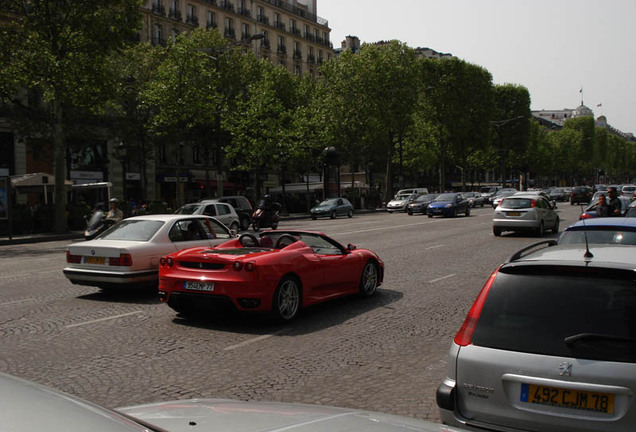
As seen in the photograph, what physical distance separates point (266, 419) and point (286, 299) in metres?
5.58

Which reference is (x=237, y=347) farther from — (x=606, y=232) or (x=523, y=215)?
(x=523, y=215)

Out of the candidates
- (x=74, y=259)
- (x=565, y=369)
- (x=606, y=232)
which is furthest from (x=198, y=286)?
(x=606, y=232)

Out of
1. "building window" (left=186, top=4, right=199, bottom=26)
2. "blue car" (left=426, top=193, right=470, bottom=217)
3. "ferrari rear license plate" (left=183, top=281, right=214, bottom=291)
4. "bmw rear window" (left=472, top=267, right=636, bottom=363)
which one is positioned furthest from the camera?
"building window" (left=186, top=4, right=199, bottom=26)

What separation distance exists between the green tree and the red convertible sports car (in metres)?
20.8

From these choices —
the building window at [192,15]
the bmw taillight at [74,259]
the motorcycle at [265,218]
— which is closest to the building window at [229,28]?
the building window at [192,15]

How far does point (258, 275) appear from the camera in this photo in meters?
7.45

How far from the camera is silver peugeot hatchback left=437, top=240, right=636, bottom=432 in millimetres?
3156

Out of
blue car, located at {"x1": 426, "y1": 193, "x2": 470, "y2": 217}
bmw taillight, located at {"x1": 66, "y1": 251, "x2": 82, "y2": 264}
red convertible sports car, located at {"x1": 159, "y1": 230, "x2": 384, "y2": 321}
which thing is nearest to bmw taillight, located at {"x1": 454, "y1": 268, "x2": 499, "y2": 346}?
red convertible sports car, located at {"x1": 159, "y1": 230, "x2": 384, "y2": 321}

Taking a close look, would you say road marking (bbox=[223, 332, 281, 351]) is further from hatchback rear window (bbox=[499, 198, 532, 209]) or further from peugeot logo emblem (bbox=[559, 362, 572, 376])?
hatchback rear window (bbox=[499, 198, 532, 209])

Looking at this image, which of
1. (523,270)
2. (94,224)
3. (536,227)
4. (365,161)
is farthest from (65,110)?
(365,161)

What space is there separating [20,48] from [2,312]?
21710mm

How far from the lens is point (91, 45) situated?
27062 millimetres

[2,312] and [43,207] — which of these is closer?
[2,312]

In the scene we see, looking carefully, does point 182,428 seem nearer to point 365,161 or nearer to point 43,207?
point 43,207
